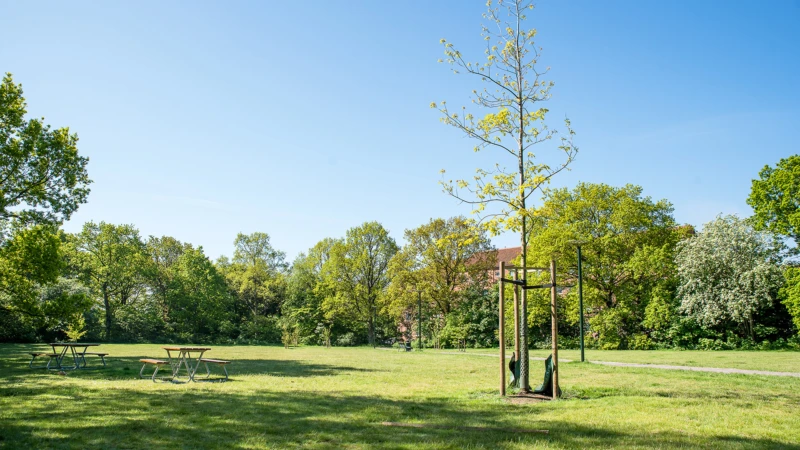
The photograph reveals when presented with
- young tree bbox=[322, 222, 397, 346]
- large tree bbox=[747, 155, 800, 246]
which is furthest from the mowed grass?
young tree bbox=[322, 222, 397, 346]

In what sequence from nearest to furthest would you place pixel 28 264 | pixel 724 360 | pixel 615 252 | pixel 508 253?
1. pixel 724 360
2. pixel 28 264
3. pixel 615 252
4. pixel 508 253

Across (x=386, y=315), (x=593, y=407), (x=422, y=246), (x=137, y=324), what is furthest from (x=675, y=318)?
(x=137, y=324)

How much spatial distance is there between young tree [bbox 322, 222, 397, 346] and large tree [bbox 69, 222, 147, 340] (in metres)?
19.7

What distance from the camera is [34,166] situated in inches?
943

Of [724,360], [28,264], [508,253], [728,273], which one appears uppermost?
[508,253]

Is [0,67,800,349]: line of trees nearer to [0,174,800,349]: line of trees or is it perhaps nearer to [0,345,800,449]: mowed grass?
[0,174,800,349]: line of trees

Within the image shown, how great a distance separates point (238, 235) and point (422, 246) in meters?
36.2

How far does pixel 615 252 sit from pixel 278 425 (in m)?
40.0

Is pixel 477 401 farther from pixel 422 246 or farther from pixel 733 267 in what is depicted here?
pixel 422 246

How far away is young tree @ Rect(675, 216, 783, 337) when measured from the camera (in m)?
35.5

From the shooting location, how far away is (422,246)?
182ft

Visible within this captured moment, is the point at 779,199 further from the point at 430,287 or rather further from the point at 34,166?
the point at 34,166

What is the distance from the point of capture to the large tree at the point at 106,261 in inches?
2052

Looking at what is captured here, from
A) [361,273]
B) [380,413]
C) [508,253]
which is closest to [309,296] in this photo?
[361,273]
